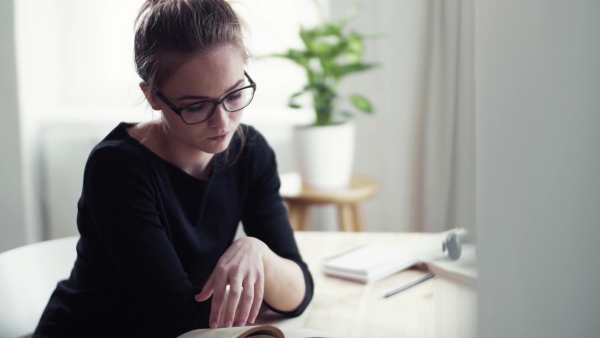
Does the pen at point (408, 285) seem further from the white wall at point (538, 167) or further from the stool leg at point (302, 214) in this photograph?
the stool leg at point (302, 214)

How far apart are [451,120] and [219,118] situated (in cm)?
34

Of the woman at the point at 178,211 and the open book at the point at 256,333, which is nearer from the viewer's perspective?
the open book at the point at 256,333

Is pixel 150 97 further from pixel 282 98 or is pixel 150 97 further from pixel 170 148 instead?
pixel 282 98

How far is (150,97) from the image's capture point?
862 mm

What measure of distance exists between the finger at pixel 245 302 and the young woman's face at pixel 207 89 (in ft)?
0.60

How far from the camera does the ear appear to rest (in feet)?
2.81

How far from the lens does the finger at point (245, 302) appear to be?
84 centimetres

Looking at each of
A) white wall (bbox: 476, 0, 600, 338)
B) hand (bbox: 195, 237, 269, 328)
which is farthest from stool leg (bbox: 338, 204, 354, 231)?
white wall (bbox: 476, 0, 600, 338)

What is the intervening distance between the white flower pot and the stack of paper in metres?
0.88

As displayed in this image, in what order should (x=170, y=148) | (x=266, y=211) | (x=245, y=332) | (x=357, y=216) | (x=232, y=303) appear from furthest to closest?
(x=357, y=216) < (x=266, y=211) < (x=170, y=148) < (x=232, y=303) < (x=245, y=332)

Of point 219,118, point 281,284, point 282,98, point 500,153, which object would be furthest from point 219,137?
point 282,98

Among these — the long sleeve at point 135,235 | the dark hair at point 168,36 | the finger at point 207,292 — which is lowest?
the finger at point 207,292

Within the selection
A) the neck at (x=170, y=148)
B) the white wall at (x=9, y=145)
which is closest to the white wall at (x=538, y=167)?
the neck at (x=170, y=148)

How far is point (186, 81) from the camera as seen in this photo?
83 cm
